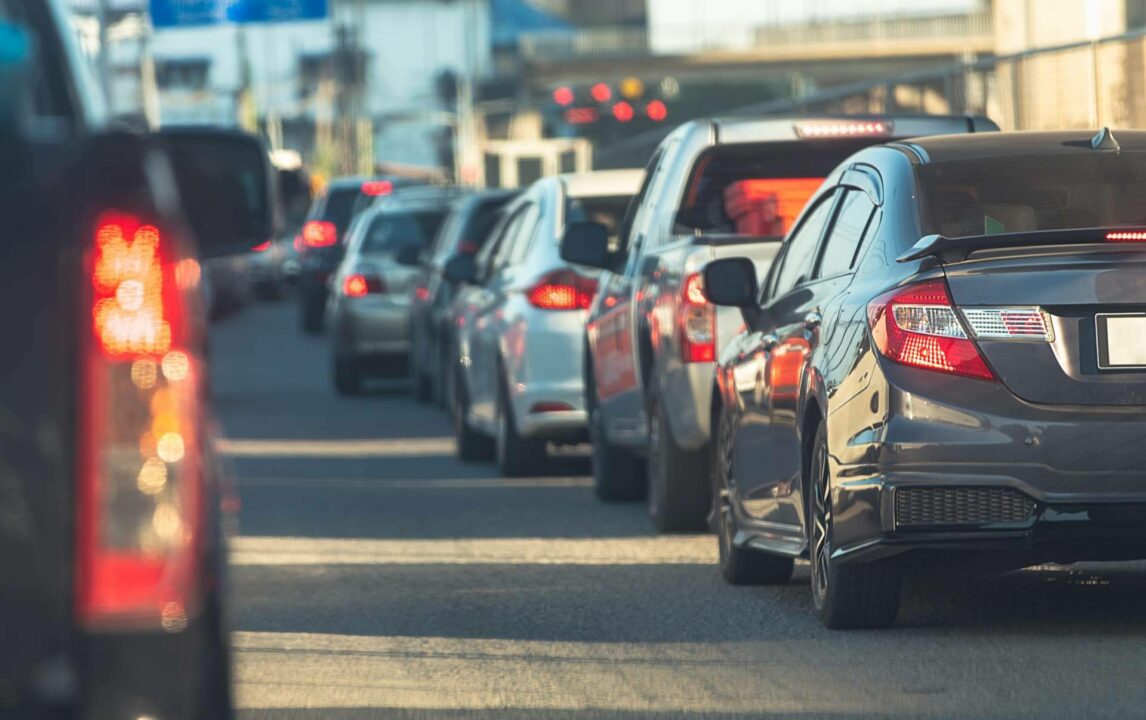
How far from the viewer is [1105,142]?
25.9 ft

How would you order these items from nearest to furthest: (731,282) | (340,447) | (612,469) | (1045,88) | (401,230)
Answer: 1. (731,282)
2. (612,469)
3. (340,447)
4. (1045,88)
5. (401,230)

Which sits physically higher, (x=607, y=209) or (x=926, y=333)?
(x=607, y=209)

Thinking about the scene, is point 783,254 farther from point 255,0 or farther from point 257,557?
point 255,0

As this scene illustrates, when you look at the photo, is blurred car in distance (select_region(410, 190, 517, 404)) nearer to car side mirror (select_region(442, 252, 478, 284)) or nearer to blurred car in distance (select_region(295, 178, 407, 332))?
car side mirror (select_region(442, 252, 478, 284))

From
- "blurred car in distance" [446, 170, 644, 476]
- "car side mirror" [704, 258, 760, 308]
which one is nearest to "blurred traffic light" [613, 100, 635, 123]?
"blurred car in distance" [446, 170, 644, 476]

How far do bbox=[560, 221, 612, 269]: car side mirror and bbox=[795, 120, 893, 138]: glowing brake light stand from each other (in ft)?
4.01

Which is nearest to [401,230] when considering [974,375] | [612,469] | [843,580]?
[612,469]

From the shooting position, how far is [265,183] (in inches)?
177

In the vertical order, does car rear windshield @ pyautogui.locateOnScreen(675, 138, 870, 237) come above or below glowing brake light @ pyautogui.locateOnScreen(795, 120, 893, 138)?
below

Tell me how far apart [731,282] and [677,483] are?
2.06 metres

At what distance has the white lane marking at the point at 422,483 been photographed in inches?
531

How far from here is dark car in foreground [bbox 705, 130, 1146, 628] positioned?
6.73 m

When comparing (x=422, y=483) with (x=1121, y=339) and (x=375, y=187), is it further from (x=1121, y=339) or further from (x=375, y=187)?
(x=375, y=187)

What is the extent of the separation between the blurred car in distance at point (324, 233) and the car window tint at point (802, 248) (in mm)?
24590
